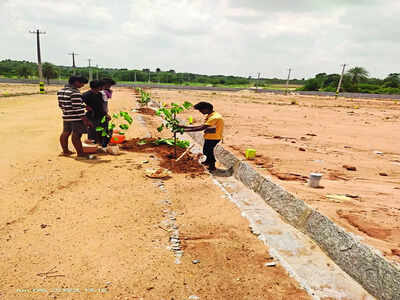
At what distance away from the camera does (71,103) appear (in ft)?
17.5

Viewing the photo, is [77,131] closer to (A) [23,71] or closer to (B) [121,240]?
(B) [121,240]

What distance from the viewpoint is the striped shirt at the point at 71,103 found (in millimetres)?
5293

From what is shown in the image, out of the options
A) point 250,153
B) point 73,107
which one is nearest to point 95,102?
point 73,107

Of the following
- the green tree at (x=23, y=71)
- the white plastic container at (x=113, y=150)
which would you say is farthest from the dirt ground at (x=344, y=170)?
the green tree at (x=23, y=71)

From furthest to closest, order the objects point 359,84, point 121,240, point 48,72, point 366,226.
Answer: point 359,84, point 48,72, point 366,226, point 121,240

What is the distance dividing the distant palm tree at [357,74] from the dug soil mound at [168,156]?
75.6 meters

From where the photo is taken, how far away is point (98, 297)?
219cm

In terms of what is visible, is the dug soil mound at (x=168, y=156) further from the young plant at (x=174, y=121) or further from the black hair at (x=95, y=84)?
the black hair at (x=95, y=84)

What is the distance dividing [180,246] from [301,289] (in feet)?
4.05

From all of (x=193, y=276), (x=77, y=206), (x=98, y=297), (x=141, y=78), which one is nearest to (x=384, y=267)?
(x=193, y=276)

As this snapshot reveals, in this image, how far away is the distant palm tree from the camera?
68.3 m

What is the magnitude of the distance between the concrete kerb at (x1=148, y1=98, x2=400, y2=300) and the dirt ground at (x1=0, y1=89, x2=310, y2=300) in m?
0.61

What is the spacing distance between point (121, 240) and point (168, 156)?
11.1ft

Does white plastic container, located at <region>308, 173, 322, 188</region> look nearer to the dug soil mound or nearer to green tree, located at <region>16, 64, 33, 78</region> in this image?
the dug soil mound
